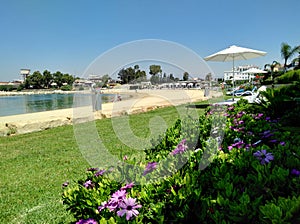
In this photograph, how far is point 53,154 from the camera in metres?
5.03

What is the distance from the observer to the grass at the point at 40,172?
2734 mm

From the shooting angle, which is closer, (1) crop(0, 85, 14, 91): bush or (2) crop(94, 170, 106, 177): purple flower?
(2) crop(94, 170, 106, 177): purple flower

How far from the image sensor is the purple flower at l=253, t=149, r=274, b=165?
1.69m

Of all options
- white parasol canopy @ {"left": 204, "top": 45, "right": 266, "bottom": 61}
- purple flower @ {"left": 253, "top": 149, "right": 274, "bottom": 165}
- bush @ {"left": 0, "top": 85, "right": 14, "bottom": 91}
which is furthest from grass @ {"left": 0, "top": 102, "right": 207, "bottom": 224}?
bush @ {"left": 0, "top": 85, "right": 14, "bottom": 91}

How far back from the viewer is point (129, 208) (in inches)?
50.0

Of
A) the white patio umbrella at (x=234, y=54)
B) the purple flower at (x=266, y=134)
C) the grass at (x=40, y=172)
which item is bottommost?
the grass at (x=40, y=172)

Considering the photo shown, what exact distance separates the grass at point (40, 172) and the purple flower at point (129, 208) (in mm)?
976

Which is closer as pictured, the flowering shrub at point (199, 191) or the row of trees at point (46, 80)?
the flowering shrub at point (199, 191)

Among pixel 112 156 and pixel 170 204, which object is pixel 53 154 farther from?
pixel 170 204

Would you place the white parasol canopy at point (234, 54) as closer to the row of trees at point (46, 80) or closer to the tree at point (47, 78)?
the row of trees at point (46, 80)

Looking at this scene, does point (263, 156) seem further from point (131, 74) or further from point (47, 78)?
point (47, 78)

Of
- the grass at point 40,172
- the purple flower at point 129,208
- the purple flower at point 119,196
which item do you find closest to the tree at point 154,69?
the grass at point 40,172

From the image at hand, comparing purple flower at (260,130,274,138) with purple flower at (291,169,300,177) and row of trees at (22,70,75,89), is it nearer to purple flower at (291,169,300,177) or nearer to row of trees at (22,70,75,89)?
purple flower at (291,169,300,177)

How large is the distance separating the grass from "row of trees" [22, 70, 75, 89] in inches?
3096
